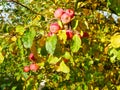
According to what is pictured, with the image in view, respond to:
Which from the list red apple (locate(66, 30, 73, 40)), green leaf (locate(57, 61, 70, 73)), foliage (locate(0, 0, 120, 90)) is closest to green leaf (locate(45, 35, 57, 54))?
foliage (locate(0, 0, 120, 90))

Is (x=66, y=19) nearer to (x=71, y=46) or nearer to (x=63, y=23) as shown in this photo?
(x=63, y=23)

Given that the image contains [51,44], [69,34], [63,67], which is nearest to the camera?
[51,44]

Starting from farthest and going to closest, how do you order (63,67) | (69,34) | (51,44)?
(63,67), (69,34), (51,44)

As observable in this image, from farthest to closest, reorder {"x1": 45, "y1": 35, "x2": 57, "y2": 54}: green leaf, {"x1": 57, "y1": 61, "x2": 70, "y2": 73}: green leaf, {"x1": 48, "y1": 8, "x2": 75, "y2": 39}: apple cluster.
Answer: {"x1": 57, "y1": 61, "x2": 70, "y2": 73}: green leaf → {"x1": 48, "y1": 8, "x2": 75, "y2": 39}: apple cluster → {"x1": 45, "y1": 35, "x2": 57, "y2": 54}: green leaf

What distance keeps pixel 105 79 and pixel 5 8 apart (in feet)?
18.7

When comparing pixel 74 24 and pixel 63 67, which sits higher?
pixel 74 24

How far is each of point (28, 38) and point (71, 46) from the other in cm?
27

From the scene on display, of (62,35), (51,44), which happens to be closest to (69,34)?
(62,35)

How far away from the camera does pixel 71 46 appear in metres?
1.97

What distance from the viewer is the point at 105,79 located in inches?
166

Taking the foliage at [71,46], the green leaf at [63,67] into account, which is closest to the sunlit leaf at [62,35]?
the foliage at [71,46]

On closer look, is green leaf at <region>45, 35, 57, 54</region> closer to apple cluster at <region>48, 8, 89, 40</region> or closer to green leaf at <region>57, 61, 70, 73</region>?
apple cluster at <region>48, 8, 89, 40</region>

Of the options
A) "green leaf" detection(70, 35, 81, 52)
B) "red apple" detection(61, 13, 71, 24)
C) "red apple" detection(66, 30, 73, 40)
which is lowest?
"green leaf" detection(70, 35, 81, 52)

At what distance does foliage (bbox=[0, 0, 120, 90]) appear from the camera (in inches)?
78.4
